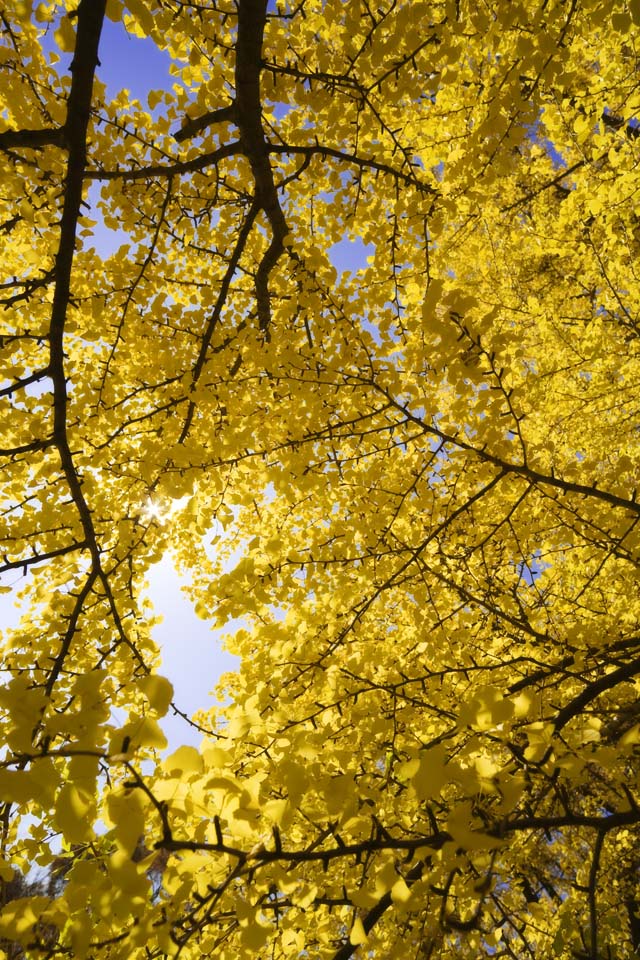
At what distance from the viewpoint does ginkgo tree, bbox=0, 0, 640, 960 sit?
53.9 inches

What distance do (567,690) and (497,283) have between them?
470cm

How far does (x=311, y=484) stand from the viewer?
2793 millimetres

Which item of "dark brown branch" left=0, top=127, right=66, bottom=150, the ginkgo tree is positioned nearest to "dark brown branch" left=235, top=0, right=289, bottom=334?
the ginkgo tree

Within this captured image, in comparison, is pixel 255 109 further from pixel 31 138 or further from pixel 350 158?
pixel 31 138

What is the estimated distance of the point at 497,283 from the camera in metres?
6.21

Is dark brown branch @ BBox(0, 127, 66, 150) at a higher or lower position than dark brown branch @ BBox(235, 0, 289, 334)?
lower

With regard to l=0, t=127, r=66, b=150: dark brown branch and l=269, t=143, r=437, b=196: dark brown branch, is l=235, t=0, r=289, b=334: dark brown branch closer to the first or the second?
l=269, t=143, r=437, b=196: dark brown branch

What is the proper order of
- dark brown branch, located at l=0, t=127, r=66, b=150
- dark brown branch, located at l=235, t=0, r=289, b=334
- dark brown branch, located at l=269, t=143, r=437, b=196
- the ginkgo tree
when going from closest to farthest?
the ginkgo tree < dark brown branch, located at l=0, t=127, r=66, b=150 < dark brown branch, located at l=235, t=0, r=289, b=334 < dark brown branch, located at l=269, t=143, r=437, b=196

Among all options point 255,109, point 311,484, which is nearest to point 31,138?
point 255,109

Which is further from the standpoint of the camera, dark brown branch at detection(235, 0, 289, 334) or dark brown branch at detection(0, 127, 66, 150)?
dark brown branch at detection(235, 0, 289, 334)

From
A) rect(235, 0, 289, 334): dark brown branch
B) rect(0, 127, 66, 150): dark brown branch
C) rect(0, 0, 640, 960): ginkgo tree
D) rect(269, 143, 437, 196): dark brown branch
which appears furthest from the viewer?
rect(269, 143, 437, 196): dark brown branch

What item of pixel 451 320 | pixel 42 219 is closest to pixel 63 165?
pixel 42 219

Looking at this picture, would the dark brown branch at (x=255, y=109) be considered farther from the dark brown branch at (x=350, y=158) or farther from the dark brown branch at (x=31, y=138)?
the dark brown branch at (x=31, y=138)

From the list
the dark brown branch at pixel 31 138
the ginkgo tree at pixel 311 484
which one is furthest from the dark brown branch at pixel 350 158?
the dark brown branch at pixel 31 138
